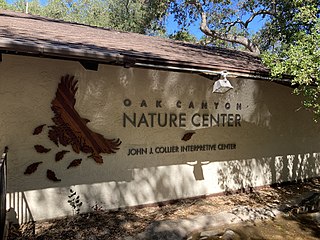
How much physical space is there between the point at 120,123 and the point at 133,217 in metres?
1.70

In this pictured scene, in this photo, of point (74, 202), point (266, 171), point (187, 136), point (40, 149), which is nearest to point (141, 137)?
point (187, 136)

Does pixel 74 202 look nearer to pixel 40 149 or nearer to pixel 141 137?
pixel 40 149

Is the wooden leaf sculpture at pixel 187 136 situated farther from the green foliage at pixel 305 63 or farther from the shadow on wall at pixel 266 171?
the green foliage at pixel 305 63

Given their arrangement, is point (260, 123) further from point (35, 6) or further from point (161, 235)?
point (35, 6)

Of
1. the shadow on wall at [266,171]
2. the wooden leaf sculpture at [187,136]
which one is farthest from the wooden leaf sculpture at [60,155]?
the shadow on wall at [266,171]

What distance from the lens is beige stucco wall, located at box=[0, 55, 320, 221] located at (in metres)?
4.64

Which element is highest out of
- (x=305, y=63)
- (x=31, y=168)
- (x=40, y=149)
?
(x=305, y=63)

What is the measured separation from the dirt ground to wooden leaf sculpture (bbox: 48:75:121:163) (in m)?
1.08

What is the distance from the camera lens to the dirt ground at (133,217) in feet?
14.8

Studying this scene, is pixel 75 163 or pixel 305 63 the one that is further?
pixel 75 163

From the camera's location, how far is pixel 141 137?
5660mm

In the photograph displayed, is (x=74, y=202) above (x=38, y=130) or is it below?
below

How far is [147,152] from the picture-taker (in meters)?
5.75

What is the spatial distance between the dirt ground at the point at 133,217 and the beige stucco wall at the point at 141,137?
19 cm
